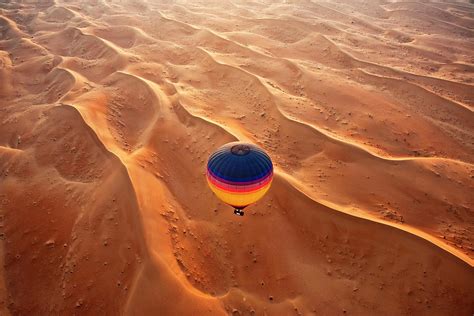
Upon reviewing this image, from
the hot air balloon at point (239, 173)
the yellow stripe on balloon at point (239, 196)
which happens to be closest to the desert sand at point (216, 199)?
the yellow stripe on balloon at point (239, 196)

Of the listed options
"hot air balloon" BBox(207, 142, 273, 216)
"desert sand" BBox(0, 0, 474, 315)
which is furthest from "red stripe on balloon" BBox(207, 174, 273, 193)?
"desert sand" BBox(0, 0, 474, 315)

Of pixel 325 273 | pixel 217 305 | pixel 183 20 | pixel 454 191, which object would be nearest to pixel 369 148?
pixel 454 191

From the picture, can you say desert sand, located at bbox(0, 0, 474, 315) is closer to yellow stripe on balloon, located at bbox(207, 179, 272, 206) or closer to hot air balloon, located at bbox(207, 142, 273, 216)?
yellow stripe on balloon, located at bbox(207, 179, 272, 206)

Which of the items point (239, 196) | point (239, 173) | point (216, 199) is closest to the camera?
point (239, 173)

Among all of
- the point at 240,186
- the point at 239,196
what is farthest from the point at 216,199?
the point at 240,186

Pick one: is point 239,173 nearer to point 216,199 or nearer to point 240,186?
point 240,186

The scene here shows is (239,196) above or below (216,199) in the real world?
above
